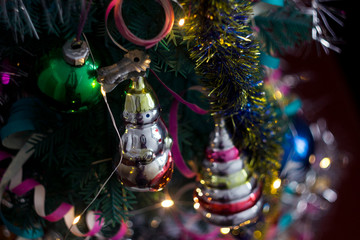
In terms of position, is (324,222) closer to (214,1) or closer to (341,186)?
(341,186)

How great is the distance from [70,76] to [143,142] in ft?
0.42

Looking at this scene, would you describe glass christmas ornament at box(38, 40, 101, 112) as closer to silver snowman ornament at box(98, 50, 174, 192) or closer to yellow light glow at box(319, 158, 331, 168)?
silver snowman ornament at box(98, 50, 174, 192)

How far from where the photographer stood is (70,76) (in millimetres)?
465

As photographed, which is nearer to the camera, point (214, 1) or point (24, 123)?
point (214, 1)

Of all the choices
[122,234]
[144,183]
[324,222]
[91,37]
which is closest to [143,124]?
[144,183]

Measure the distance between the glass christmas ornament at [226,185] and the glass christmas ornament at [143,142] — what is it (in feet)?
0.33

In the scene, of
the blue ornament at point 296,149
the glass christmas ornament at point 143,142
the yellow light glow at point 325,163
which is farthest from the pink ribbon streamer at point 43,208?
the yellow light glow at point 325,163

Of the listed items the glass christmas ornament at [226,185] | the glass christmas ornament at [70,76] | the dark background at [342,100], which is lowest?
the dark background at [342,100]

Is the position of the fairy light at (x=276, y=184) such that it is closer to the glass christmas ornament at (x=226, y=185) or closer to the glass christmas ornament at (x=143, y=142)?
the glass christmas ornament at (x=226, y=185)

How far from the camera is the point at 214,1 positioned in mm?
422

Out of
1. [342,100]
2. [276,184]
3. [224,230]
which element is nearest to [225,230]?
[224,230]

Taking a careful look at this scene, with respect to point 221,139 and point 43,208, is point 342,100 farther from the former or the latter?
point 43,208

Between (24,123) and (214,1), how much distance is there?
0.35 meters

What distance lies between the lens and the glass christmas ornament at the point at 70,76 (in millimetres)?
464
